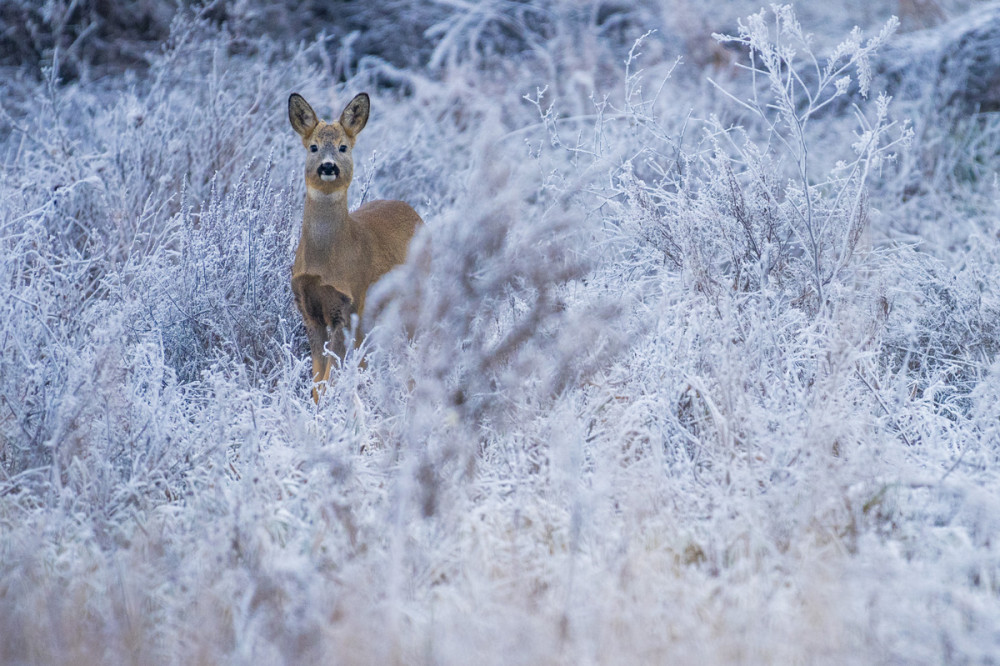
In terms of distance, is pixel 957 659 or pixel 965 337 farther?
pixel 965 337

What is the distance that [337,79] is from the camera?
9141mm

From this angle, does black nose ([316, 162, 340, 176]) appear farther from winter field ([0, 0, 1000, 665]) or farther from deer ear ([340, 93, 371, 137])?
winter field ([0, 0, 1000, 665])

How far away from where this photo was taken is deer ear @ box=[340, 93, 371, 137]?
16.7 feet

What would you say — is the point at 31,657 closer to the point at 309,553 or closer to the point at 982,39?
the point at 309,553

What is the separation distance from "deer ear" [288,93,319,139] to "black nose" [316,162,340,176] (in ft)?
0.96

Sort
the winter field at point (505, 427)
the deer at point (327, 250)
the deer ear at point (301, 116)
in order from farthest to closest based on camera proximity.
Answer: the deer ear at point (301, 116)
the deer at point (327, 250)
the winter field at point (505, 427)

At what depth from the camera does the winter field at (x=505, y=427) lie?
266 centimetres

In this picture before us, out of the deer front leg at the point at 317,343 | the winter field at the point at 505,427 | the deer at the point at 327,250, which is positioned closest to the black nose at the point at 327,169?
the deer at the point at 327,250

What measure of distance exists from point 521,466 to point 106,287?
2.57m

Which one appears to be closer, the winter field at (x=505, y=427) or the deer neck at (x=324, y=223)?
the winter field at (x=505, y=427)

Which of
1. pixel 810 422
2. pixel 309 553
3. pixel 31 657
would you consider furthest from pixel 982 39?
pixel 31 657

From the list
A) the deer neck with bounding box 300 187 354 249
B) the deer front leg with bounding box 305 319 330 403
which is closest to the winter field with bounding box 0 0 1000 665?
the deer front leg with bounding box 305 319 330 403

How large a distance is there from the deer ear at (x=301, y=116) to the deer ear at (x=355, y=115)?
5.3 inches

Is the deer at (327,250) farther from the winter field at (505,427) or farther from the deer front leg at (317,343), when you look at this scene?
the winter field at (505,427)
